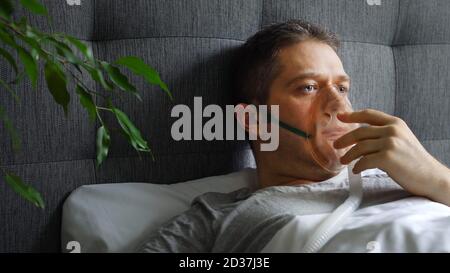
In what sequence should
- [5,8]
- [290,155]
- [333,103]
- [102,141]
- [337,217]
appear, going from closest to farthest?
[5,8]
[102,141]
[337,217]
[333,103]
[290,155]

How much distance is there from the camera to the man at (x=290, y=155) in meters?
1.22

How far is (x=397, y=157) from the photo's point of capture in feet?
4.04

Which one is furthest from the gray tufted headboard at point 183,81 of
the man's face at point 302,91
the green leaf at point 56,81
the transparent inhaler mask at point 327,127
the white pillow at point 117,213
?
the green leaf at point 56,81

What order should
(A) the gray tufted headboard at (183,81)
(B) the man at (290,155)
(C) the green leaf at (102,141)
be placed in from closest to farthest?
1. (C) the green leaf at (102,141)
2. (B) the man at (290,155)
3. (A) the gray tufted headboard at (183,81)

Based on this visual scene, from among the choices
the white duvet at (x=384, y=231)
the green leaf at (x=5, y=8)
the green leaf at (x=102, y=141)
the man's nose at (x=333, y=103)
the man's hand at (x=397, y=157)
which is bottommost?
the white duvet at (x=384, y=231)

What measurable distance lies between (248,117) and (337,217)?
0.42 meters

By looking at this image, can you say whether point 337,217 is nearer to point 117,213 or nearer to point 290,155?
point 290,155

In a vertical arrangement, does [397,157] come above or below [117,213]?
above

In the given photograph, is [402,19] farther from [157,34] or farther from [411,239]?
[411,239]

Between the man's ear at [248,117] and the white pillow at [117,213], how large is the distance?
207 millimetres

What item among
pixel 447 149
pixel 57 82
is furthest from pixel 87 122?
pixel 447 149

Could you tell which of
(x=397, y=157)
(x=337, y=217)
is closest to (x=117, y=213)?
(x=337, y=217)

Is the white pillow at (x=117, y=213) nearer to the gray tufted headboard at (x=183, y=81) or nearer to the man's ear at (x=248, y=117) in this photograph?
the gray tufted headboard at (x=183, y=81)

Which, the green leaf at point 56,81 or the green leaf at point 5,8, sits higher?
the green leaf at point 5,8
